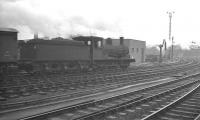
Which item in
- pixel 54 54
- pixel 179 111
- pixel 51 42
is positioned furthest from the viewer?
pixel 54 54

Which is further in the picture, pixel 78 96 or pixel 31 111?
pixel 78 96

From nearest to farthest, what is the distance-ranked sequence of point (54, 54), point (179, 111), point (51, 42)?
point (179, 111), point (51, 42), point (54, 54)

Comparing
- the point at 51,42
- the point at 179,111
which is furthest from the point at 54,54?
the point at 179,111

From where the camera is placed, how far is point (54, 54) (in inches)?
719

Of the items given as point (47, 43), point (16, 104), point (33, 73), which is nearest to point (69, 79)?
point (33, 73)

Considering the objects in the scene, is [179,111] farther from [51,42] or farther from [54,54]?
[51,42]

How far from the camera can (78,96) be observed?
10.8 meters

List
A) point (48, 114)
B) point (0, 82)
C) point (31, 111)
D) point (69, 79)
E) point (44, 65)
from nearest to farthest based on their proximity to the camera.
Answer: point (48, 114), point (31, 111), point (0, 82), point (69, 79), point (44, 65)

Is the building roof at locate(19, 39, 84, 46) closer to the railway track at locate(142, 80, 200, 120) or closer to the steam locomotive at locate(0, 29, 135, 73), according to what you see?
the steam locomotive at locate(0, 29, 135, 73)

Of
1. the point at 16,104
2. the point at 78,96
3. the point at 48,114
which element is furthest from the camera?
the point at 78,96

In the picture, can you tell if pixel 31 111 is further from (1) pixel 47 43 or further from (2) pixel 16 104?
(1) pixel 47 43

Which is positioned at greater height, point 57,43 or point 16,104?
point 57,43

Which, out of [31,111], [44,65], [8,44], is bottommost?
[31,111]

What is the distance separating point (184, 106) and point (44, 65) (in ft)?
37.4
